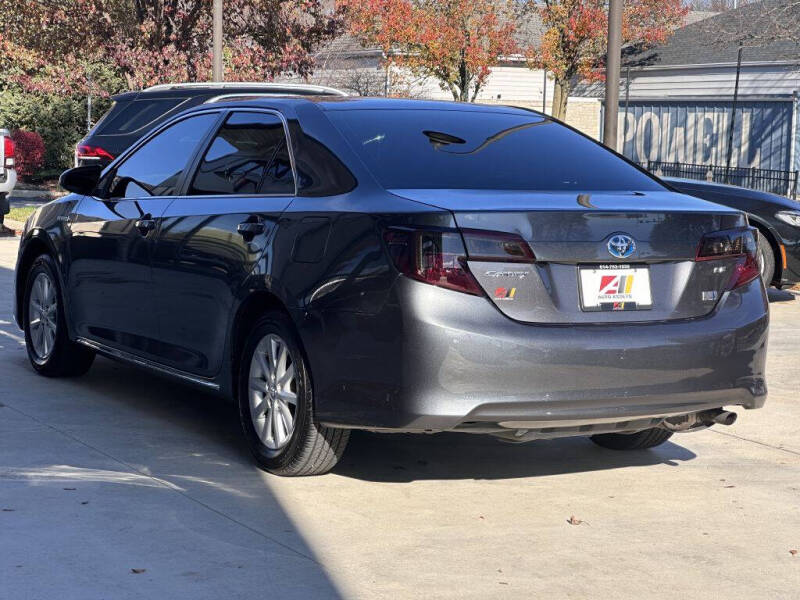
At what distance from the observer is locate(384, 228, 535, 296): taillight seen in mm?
5250

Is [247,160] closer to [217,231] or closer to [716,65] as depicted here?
[217,231]

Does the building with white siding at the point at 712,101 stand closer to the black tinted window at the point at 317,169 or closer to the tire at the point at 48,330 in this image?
the tire at the point at 48,330

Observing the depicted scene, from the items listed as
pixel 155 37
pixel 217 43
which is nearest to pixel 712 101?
pixel 155 37

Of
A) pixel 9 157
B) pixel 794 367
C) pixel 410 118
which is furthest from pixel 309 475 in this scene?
pixel 9 157

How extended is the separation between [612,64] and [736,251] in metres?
9.30

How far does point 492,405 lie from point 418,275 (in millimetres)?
578

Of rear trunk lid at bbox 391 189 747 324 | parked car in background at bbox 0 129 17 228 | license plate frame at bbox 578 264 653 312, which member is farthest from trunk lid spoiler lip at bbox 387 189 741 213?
parked car in background at bbox 0 129 17 228

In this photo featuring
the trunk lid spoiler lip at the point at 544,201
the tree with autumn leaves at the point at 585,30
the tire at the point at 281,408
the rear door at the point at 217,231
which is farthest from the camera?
the tree with autumn leaves at the point at 585,30

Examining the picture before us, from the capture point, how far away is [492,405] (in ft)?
17.4

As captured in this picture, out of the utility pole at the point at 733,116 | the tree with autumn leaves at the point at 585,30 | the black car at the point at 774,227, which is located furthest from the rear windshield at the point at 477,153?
the tree with autumn leaves at the point at 585,30

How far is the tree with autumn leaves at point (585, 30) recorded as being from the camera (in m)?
36.7

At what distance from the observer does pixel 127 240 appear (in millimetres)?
7332

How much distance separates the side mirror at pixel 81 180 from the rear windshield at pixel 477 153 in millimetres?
2308

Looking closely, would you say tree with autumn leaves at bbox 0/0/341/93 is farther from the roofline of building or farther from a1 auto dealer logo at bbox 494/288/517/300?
Result: a1 auto dealer logo at bbox 494/288/517/300
